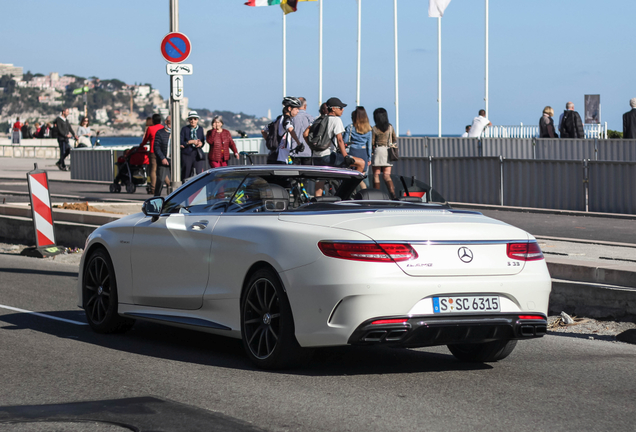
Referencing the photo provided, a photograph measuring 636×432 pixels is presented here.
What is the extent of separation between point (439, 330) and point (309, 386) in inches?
34.3

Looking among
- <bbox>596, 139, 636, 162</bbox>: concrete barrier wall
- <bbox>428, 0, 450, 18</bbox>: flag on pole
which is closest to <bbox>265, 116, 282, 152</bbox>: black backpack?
<bbox>596, 139, 636, 162</bbox>: concrete barrier wall

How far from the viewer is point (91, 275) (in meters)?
8.65

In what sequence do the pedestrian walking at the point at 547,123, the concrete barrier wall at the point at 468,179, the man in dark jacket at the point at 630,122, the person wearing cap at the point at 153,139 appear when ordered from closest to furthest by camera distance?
1. the person wearing cap at the point at 153,139
2. the concrete barrier wall at the point at 468,179
3. the man in dark jacket at the point at 630,122
4. the pedestrian walking at the point at 547,123

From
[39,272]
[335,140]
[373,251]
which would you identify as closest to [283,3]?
[335,140]

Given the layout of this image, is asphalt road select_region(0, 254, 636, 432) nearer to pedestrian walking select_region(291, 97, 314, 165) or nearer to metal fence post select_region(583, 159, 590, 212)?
pedestrian walking select_region(291, 97, 314, 165)

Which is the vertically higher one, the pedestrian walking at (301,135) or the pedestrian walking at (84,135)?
the pedestrian walking at (84,135)

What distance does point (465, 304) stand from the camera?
6.12 metres

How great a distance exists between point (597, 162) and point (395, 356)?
1330 cm

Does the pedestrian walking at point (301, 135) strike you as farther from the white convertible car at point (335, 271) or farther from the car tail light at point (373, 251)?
the car tail light at point (373, 251)

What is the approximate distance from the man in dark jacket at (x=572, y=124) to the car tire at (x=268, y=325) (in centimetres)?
2449

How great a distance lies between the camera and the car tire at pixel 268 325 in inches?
250

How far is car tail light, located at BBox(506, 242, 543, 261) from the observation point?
6345mm

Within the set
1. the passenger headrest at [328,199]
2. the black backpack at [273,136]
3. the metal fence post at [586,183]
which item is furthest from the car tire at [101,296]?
the metal fence post at [586,183]

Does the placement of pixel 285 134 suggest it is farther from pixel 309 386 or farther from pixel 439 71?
pixel 439 71
